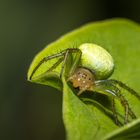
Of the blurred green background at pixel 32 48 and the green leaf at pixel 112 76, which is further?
the blurred green background at pixel 32 48

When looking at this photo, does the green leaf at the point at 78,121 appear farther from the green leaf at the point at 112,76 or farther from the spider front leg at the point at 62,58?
the spider front leg at the point at 62,58

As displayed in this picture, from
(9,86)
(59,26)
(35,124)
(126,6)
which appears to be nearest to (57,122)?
(35,124)

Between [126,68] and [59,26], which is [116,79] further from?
[59,26]

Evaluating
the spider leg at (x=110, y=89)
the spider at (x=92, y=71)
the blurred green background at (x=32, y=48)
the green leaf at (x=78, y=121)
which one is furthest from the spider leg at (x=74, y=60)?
the blurred green background at (x=32, y=48)

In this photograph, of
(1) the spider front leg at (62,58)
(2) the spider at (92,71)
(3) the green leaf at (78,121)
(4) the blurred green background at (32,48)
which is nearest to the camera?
(3) the green leaf at (78,121)

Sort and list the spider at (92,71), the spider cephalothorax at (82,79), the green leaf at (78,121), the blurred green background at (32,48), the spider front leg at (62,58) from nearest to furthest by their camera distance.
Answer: the green leaf at (78,121) < the spider front leg at (62,58) < the spider at (92,71) < the spider cephalothorax at (82,79) < the blurred green background at (32,48)

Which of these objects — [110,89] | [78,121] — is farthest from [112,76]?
[78,121]
